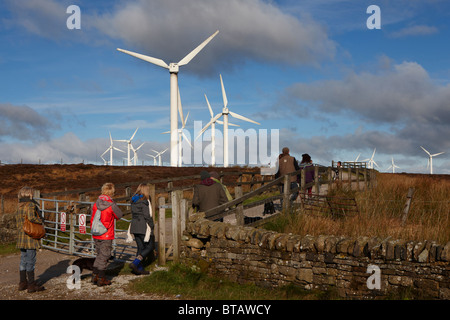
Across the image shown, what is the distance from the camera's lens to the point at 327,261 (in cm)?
726

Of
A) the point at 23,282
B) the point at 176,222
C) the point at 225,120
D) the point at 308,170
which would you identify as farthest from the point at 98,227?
the point at 225,120

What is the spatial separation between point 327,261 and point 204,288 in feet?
7.49

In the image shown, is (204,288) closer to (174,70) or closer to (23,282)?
(23,282)

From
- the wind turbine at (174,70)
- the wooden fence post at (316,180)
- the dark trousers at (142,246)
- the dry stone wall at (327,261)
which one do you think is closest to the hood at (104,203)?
the dark trousers at (142,246)

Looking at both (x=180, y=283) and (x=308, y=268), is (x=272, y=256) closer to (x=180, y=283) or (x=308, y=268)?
(x=308, y=268)

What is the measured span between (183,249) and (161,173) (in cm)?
2507

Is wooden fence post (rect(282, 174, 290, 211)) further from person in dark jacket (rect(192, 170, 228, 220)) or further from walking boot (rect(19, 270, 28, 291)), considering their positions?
walking boot (rect(19, 270, 28, 291))

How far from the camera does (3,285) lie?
28.1ft

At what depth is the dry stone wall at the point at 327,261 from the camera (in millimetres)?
6508

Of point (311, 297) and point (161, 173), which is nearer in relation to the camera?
point (311, 297)

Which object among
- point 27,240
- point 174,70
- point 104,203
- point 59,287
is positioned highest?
point 174,70

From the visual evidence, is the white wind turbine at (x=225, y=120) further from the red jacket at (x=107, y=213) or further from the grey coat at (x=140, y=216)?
the red jacket at (x=107, y=213)

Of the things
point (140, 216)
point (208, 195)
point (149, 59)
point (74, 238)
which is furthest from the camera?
point (149, 59)
